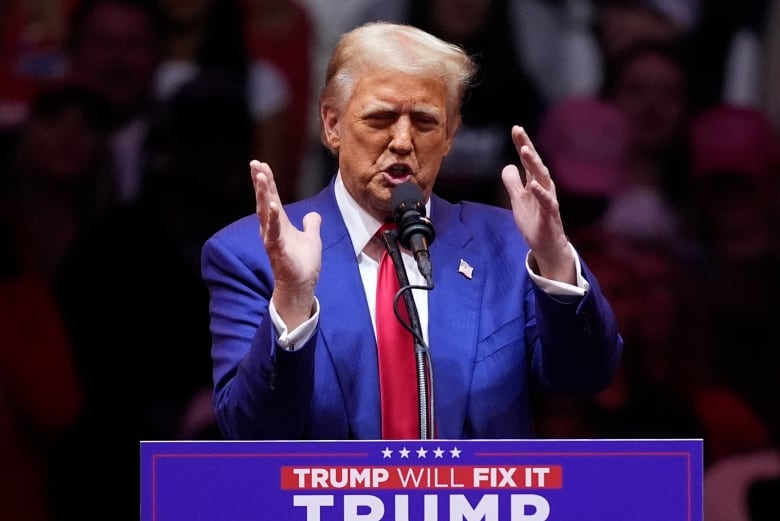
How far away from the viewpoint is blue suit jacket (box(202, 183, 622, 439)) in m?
2.38

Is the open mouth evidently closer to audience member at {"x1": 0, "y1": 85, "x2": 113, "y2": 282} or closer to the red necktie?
the red necktie

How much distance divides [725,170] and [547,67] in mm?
757

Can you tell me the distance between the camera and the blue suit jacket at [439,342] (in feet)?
7.82

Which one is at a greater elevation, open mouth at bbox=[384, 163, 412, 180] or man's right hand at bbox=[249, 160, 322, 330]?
open mouth at bbox=[384, 163, 412, 180]

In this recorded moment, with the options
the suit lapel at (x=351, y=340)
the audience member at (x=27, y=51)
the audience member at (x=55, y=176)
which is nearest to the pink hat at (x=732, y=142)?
the audience member at (x=55, y=176)

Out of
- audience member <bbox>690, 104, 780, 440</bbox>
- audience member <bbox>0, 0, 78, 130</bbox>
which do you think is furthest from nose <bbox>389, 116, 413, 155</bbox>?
audience member <bbox>690, 104, 780, 440</bbox>

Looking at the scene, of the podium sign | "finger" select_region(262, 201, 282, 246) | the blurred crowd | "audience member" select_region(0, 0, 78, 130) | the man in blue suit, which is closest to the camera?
the podium sign

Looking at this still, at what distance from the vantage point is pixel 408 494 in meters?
2.14

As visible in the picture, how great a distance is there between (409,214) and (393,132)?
27cm

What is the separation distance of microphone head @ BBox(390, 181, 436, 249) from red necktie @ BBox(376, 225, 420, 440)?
0.67 feet

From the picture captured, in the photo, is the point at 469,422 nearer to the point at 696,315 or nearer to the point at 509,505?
the point at 509,505

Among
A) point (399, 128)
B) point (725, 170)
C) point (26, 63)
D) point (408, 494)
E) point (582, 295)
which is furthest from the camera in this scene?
point (725, 170)

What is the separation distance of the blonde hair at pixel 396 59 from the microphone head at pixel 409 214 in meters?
0.25

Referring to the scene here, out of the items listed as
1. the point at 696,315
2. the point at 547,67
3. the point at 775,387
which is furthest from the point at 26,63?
the point at 775,387
